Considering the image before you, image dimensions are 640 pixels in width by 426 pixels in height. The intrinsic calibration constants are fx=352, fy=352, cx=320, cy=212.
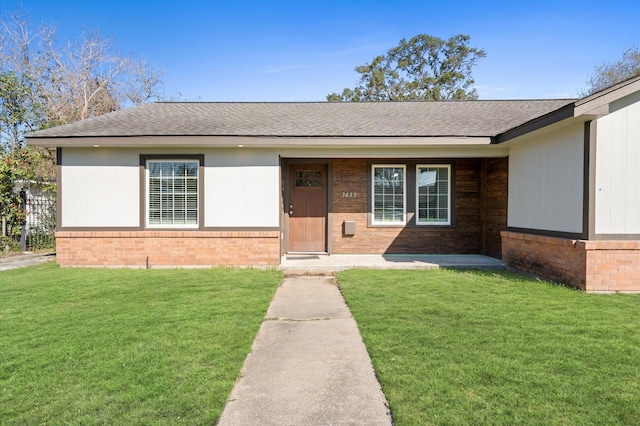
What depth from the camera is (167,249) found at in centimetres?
769

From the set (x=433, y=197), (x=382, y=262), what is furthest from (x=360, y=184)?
(x=382, y=262)

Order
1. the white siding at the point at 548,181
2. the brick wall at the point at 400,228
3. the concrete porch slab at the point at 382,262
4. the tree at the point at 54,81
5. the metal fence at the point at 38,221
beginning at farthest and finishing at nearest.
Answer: the tree at the point at 54,81 < the metal fence at the point at 38,221 < the brick wall at the point at 400,228 < the concrete porch slab at the point at 382,262 < the white siding at the point at 548,181

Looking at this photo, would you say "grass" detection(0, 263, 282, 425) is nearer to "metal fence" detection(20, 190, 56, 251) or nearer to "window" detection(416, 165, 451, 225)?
"metal fence" detection(20, 190, 56, 251)

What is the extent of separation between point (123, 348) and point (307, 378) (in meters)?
1.81

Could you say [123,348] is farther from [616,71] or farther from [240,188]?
[616,71]

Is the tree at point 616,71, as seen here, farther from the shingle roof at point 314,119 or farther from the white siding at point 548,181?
the white siding at point 548,181

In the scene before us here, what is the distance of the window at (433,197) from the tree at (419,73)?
20926 millimetres

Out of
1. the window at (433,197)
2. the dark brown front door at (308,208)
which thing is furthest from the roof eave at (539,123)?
the dark brown front door at (308,208)

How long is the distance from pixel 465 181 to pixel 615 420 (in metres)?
7.58

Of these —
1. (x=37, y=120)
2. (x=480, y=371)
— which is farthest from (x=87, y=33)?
(x=480, y=371)

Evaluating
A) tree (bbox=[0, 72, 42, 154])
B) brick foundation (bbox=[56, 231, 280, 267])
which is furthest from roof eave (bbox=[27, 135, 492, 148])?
tree (bbox=[0, 72, 42, 154])

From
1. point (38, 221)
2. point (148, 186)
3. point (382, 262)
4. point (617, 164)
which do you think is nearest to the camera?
point (617, 164)

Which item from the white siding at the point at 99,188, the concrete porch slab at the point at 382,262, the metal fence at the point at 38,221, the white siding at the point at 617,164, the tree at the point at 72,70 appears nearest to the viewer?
the white siding at the point at 617,164

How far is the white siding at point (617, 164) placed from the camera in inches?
215
